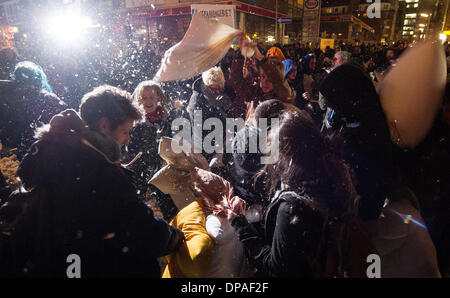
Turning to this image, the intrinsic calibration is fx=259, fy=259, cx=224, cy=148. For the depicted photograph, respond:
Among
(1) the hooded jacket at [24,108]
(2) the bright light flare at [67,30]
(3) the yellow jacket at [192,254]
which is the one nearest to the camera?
(3) the yellow jacket at [192,254]

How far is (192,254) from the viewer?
5.37ft

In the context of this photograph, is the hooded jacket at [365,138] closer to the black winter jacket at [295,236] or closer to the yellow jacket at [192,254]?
the black winter jacket at [295,236]

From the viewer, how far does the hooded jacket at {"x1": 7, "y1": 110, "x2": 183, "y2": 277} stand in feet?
4.30

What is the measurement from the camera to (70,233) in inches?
53.3

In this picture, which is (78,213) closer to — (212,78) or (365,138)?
(365,138)

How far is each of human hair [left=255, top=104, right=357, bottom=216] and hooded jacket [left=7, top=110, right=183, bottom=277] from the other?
858mm

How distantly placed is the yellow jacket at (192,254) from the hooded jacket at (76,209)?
11.3 inches

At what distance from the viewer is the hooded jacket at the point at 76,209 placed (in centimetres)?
131

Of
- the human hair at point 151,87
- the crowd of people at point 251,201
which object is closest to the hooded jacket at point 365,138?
the crowd of people at point 251,201

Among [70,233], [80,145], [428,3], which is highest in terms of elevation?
[428,3]

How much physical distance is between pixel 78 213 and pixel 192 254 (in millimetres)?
712

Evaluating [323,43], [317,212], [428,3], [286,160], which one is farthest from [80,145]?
Answer: [323,43]
